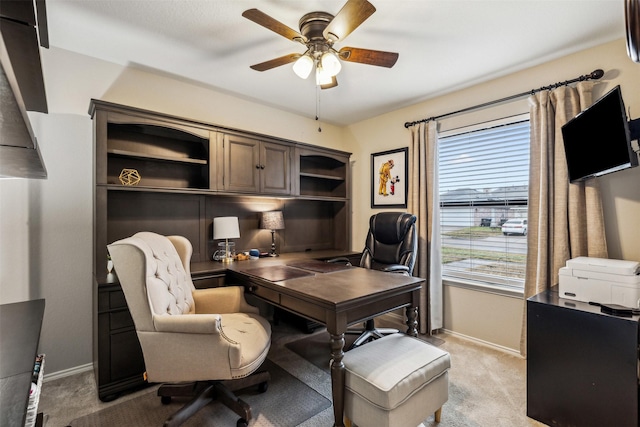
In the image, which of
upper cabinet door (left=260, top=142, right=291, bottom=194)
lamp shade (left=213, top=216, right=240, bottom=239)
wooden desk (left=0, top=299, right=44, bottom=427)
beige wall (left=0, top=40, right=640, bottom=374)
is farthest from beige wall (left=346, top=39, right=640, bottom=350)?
wooden desk (left=0, top=299, right=44, bottom=427)

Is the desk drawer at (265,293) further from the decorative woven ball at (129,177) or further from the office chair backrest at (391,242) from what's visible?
the decorative woven ball at (129,177)

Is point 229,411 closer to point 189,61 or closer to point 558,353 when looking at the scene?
point 558,353

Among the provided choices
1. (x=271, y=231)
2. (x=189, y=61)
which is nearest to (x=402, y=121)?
(x=271, y=231)

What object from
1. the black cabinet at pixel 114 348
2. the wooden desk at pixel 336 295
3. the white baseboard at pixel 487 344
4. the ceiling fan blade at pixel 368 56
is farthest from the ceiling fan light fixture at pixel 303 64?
the white baseboard at pixel 487 344

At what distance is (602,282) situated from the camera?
5.97 feet

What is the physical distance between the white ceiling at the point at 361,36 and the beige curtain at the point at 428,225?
1.95 ft

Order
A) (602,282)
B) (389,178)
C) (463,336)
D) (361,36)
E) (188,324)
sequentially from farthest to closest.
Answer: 1. (389,178)
2. (463,336)
3. (361,36)
4. (602,282)
5. (188,324)

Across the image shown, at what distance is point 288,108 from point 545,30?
2.57m

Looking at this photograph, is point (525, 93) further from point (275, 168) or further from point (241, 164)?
point (241, 164)

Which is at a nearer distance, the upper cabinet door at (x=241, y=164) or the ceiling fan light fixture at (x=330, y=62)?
the ceiling fan light fixture at (x=330, y=62)

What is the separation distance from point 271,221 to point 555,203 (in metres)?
2.65

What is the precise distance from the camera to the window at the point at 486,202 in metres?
2.77

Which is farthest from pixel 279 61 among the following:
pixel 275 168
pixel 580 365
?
pixel 580 365

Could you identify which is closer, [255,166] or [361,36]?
[361,36]
